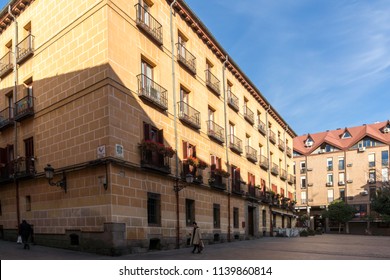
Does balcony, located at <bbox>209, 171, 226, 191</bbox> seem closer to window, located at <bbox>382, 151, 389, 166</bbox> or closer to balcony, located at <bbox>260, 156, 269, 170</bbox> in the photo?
balcony, located at <bbox>260, 156, 269, 170</bbox>

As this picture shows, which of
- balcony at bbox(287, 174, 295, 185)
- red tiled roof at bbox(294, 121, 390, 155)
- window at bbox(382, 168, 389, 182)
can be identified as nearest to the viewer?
balcony at bbox(287, 174, 295, 185)

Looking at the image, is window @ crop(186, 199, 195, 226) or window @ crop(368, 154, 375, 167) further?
window @ crop(368, 154, 375, 167)

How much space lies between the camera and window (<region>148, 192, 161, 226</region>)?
1773cm

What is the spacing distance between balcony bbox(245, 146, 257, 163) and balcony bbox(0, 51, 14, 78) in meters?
17.8

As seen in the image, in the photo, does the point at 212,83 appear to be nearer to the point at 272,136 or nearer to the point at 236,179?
the point at 236,179

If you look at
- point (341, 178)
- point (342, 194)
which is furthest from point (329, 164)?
point (342, 194)

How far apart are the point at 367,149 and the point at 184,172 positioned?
52.0 meters

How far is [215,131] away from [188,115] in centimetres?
389

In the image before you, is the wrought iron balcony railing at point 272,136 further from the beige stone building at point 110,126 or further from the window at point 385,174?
the window at point 385,174

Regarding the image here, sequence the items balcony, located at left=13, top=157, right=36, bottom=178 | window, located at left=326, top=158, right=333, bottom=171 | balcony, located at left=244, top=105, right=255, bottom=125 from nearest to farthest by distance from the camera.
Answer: balcony, located at left=13, top=157, right=36, bottom=178
balcony, located at left=244, top=105, right=255, bottom=125
window, located at left=326, top=158, right=333, bottom=171

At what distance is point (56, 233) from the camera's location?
17.0 m

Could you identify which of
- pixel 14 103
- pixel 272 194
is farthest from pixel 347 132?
pixel 14 103

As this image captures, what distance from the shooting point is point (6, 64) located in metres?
21.8

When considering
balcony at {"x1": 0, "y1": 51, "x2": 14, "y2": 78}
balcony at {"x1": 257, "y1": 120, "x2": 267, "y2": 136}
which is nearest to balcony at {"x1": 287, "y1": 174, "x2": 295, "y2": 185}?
balcony at {"x1": 257, "y1": 120, "x2": 267, "y2": 136}
